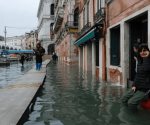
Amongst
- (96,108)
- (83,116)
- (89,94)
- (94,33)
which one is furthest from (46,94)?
(94,33)

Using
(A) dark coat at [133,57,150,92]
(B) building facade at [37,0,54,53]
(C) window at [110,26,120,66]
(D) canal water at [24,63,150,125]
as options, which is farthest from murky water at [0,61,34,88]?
(B) building facade at [37,0,54,53]

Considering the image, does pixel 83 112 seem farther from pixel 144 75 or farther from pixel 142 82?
pixel 144 75

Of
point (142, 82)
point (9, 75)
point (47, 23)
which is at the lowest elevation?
point (9, 75)

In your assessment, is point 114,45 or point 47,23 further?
point 47,23

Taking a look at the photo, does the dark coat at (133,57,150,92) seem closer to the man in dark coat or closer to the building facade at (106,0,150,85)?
the man in dark coat

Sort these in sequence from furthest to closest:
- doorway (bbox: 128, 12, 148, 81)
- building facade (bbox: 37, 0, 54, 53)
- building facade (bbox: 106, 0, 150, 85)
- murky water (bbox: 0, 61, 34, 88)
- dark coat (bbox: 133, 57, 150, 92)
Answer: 1. building facade (bbox: 37, 0, 54, 53)
2. murky water (bbox: 0, 61, 34, 88)
3. doorway (bbox: 128, 12, 148, 81)
4. building facade (bbox: 106, 0, 150, 85)
5. dark coat (bbox: 133, 57, 150, 92)

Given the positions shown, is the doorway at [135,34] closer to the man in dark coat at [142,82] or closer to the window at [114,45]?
the window at [114,45]

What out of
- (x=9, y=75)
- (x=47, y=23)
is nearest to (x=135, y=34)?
(x=9, y=75)

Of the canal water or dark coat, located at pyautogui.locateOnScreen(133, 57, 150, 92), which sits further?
dark coat, located at pyautogui.locateOnScreen(133, 57, 150, 92)

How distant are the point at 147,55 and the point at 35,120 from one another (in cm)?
296

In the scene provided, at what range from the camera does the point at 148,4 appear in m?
10.2

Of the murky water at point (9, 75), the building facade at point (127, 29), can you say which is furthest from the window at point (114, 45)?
the murky water at point (9, 75)

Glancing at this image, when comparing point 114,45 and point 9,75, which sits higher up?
point 114,45

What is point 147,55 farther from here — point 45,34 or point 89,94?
point 45,34
